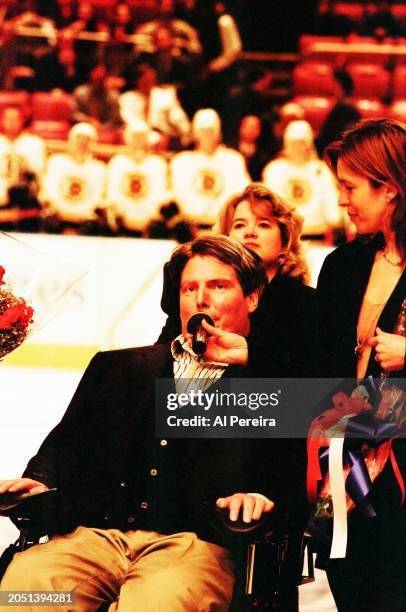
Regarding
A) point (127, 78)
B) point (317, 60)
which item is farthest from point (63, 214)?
point (317, 60)

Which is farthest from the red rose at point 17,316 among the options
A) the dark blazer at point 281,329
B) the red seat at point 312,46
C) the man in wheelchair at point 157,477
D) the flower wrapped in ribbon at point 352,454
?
the red seat at point 312,46

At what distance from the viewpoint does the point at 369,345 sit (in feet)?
9.91

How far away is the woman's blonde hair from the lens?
10.2ft

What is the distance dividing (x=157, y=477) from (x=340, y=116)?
1.50 m

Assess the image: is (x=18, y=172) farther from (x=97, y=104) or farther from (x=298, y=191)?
(x=298, y=191)

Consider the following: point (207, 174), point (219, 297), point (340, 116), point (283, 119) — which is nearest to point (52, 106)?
point (207, 174)

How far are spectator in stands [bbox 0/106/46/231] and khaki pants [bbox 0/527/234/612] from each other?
3.88 feet

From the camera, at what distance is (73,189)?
405 cm

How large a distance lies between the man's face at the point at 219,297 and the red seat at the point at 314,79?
122 cm

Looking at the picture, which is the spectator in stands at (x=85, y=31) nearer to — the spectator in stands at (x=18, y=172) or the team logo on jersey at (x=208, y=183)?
the spectator in stands at (x=18, y=172)

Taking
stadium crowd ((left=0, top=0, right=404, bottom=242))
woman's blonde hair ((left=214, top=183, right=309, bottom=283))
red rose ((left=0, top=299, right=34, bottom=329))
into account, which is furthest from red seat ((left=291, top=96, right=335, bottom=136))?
red rose ((left=0, top=299, right=34, bottom=329))

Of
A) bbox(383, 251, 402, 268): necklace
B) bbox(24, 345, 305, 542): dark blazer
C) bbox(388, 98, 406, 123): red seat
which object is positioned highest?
bbox(388, 98, 406, 123): red seat

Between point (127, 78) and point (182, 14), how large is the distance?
2.15 feet

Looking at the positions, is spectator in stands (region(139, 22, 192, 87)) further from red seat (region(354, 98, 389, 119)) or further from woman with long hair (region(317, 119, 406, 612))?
woman with long hair (region(317, 119, 406, 612))
